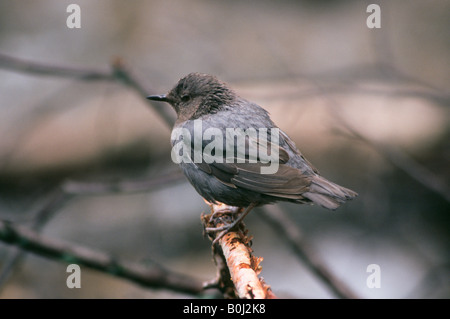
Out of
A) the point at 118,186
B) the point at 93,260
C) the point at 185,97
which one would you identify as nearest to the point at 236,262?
the point at 93,260

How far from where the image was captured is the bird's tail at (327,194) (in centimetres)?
321

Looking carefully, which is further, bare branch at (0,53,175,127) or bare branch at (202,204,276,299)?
bare branch at (0,53,175,127)

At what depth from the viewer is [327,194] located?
332 centimetres

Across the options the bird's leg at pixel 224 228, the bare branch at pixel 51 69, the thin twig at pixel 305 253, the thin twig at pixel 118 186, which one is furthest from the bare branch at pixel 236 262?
the bare branch at pixel 51 69

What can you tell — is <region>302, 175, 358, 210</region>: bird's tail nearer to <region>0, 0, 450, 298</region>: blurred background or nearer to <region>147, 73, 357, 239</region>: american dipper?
<region>147, 73, 357, 239</region>: american dipper

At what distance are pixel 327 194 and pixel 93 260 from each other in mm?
1766

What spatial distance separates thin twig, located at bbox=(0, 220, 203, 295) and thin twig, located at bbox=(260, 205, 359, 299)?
92cm

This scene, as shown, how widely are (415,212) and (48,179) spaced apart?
487 centimetres

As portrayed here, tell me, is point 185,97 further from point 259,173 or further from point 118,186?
point 259,173

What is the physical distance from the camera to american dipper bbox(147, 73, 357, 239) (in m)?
3.42

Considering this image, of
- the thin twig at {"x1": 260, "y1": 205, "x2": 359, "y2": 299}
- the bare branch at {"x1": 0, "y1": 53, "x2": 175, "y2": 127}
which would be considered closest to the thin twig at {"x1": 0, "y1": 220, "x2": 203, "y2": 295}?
the thin twig at {"x1": 260, "y1": 205, "x2": 359, "y2": 299}

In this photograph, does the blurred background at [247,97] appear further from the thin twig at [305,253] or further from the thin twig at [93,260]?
the thin twig at [93,260]

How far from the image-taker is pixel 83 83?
8.27m

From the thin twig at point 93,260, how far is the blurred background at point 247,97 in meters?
1.92
